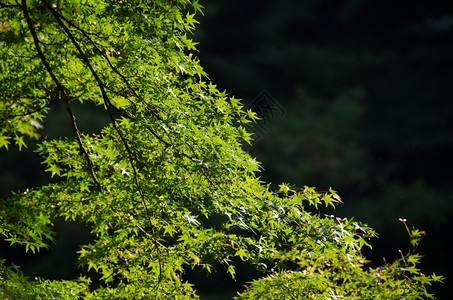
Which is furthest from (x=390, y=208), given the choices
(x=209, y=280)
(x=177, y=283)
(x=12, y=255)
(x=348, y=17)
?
(x=177, y=283)

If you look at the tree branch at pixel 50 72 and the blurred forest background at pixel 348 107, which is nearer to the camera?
the tree branch at pixel 50 72

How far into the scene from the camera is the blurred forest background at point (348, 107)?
8078 mm

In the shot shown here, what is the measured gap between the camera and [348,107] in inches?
360

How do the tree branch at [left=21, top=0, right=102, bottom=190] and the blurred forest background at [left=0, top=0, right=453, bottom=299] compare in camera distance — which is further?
the blurred forest background at [left=0, top=0, right=453, bottom=299]

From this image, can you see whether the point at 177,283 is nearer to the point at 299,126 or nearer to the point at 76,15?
the point at 76,15

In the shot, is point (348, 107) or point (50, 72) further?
point (348, 107)

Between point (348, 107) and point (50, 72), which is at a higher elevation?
point (348, 107)

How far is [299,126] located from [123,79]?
655 centimetres

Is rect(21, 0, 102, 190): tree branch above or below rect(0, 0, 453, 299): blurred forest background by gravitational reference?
below

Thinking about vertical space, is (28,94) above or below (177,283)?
above

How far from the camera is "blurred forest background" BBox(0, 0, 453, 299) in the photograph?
8.08 meters

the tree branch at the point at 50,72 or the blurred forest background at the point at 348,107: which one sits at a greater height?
the blurred forest background at the point at 348,107

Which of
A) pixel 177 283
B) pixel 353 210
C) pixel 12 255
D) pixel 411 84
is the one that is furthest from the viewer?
pixel 411 84

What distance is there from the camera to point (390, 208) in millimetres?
8328
